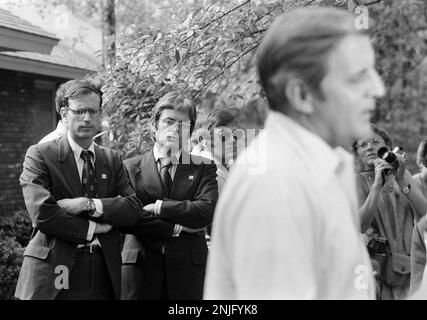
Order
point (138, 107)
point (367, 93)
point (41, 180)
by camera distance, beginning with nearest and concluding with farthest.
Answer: point (367, 93) < point (41, 180) < point (138, 107)

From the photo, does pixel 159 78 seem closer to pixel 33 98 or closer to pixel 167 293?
pixel 167 293

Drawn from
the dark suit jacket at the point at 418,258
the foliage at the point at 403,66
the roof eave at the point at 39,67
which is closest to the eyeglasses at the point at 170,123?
the dark suit jacket at the point at 418,258

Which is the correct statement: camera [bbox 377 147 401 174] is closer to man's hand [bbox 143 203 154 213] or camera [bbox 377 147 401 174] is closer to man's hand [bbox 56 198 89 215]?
man's hand [bbox 143 203 154 213]

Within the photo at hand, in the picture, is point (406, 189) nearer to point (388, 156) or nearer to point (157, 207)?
point (388, 156)

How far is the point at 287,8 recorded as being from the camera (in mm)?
6066

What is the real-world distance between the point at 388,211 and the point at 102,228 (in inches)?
85.6

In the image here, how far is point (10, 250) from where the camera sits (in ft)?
28.3

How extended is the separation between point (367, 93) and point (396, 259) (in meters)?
3.83

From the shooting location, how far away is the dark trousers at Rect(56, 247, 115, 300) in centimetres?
442

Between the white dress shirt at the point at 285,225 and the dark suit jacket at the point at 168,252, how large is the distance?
3241 mm

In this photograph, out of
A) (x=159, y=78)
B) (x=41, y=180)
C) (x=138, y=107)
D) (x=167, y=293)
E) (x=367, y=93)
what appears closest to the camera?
(x=367, y=93)

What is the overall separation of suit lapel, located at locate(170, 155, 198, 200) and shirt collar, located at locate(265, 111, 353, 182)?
3.49 m
